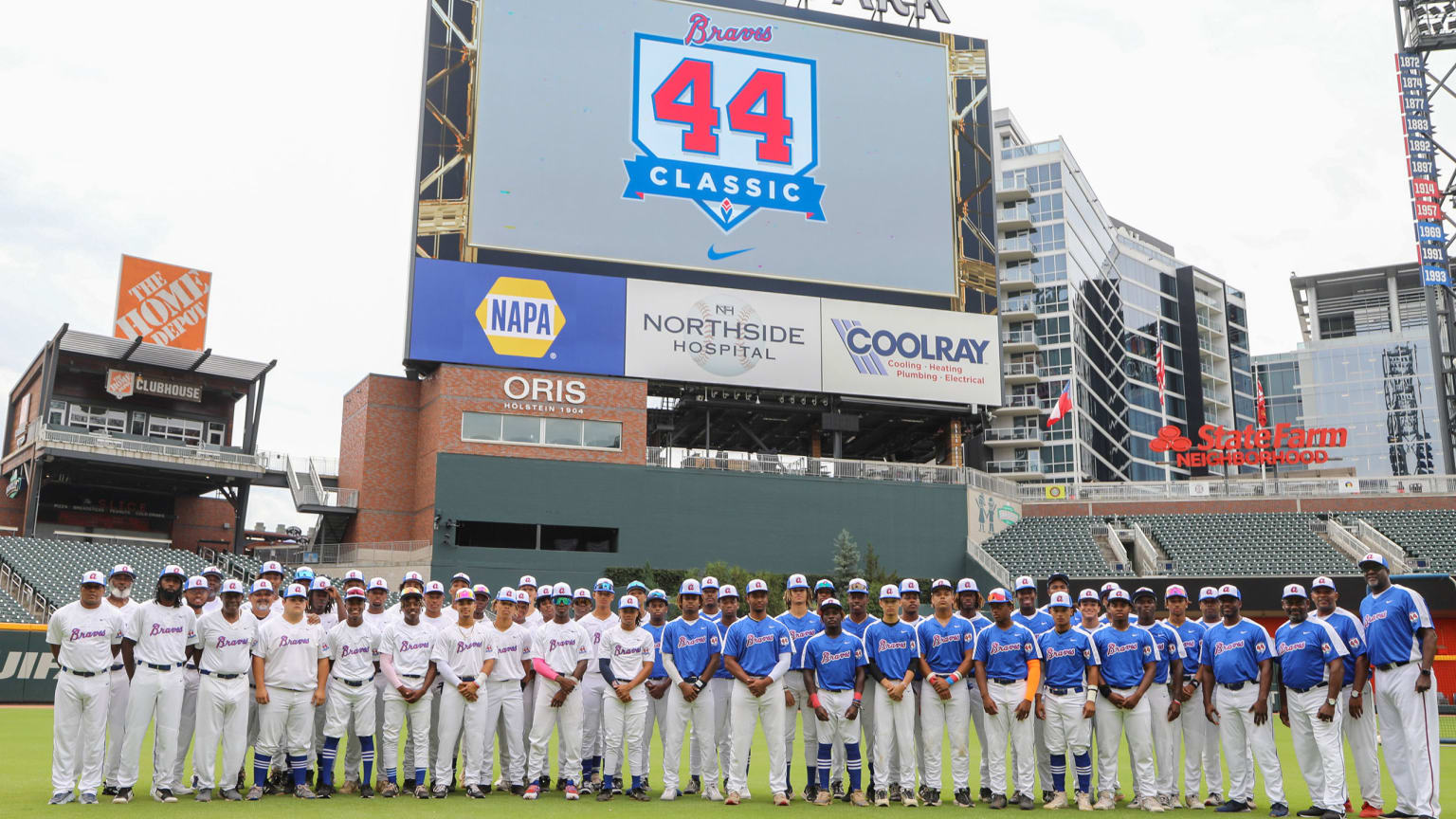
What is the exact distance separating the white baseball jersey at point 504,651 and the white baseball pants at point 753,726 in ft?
7.71

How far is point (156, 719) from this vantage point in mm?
10797

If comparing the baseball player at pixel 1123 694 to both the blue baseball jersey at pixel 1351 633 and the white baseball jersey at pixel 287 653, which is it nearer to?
the blue baseball jersey at pixel 1351 633

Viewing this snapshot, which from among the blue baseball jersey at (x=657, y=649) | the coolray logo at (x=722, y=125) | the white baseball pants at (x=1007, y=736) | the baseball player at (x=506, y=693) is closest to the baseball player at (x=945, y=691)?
the white baseball pants at (x=1007, y=736)

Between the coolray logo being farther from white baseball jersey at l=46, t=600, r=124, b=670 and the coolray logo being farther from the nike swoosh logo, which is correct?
white baseball jersey at l=46, t=600, r=124, b=670

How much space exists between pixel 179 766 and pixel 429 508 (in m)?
31.5

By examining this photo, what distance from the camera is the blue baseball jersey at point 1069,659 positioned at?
11.4 m

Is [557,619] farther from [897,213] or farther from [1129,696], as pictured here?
[897,213]

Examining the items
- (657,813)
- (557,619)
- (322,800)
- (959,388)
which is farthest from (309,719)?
(959,388)

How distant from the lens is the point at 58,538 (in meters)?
40.8

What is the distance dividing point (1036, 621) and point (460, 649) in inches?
242

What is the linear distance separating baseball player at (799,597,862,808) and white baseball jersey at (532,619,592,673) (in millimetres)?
2401

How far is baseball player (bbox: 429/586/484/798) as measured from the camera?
37.7 ft

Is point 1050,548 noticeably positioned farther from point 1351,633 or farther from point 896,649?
point 896,649

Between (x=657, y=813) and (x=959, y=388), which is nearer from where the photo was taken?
(x=657, y=813)
